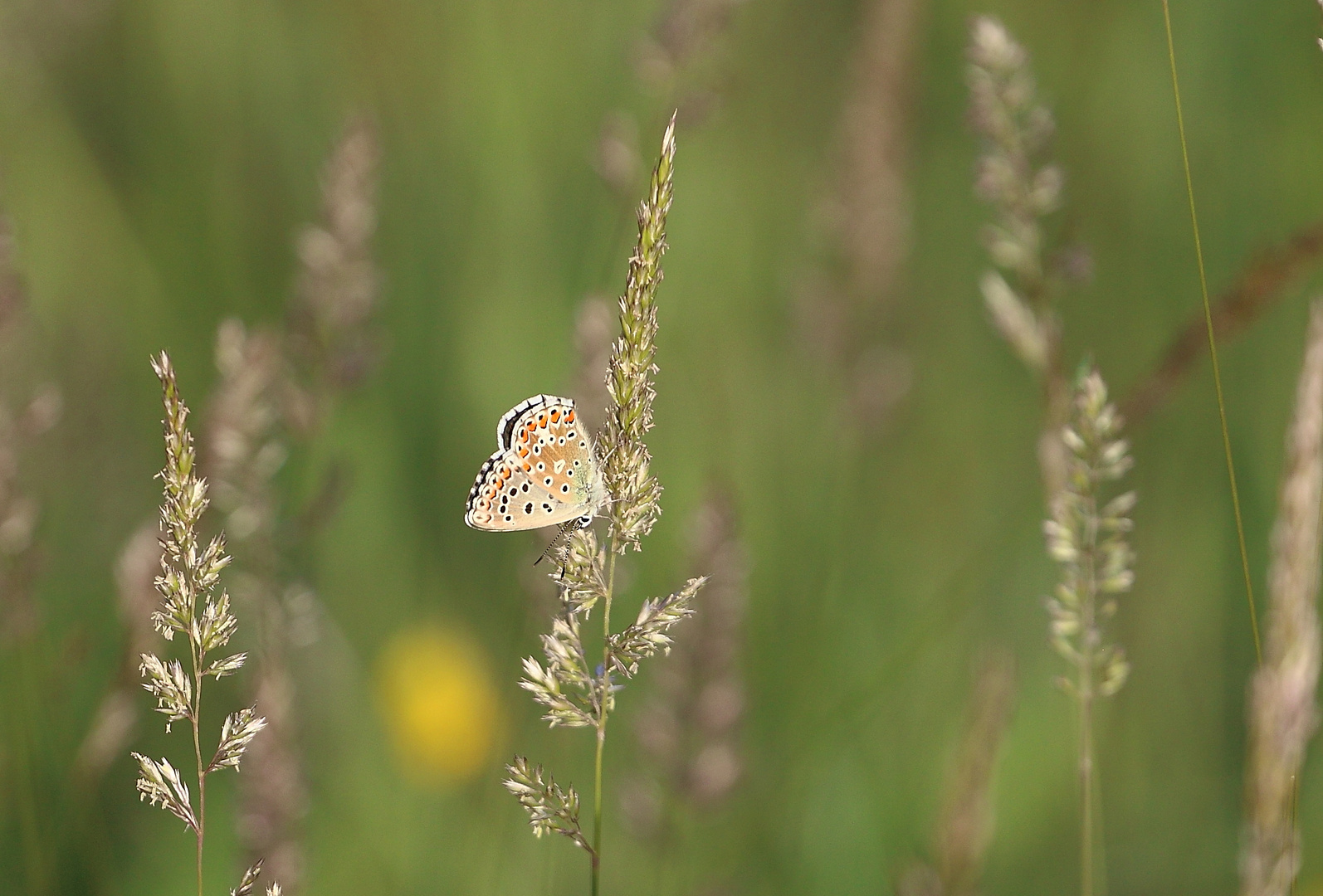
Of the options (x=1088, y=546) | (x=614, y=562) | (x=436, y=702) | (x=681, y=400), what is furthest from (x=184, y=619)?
(x=681, y=400)

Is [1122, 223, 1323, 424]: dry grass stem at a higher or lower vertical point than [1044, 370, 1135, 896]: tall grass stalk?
higher

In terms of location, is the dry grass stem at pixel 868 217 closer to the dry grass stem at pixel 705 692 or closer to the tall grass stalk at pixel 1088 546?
the dry grass stem at pixel 705 692

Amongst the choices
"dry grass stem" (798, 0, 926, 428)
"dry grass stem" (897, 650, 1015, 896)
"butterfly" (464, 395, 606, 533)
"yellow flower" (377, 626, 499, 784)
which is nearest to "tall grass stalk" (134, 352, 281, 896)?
"butterfly" (464, 395, 606, 533)

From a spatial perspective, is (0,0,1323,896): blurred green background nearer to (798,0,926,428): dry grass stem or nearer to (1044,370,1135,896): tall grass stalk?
(798,0,926,428): dry grass stem

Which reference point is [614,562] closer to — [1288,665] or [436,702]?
[1288,665]

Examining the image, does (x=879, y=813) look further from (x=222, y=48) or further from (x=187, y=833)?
(x=222, y=48)
